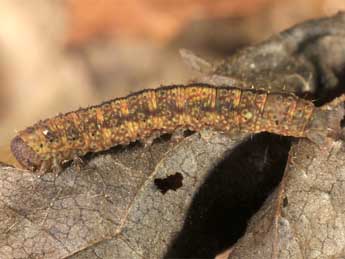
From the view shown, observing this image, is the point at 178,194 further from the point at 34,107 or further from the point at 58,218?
the point at 34,107

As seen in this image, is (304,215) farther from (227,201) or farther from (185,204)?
(185,204)

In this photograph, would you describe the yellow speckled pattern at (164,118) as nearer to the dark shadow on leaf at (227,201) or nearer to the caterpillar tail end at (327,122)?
the caterpillar tail end at (327,122)

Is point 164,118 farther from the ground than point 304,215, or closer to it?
farther from the ground

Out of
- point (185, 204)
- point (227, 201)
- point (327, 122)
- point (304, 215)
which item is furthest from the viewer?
point (327, 122)

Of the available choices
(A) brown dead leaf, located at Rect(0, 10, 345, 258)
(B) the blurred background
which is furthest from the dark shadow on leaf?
(B) the blurred background

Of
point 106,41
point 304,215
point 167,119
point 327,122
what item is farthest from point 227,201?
point 106,41

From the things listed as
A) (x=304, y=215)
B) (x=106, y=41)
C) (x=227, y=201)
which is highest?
(x=106, y=41)

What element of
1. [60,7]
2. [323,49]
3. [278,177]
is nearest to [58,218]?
[278,177]
